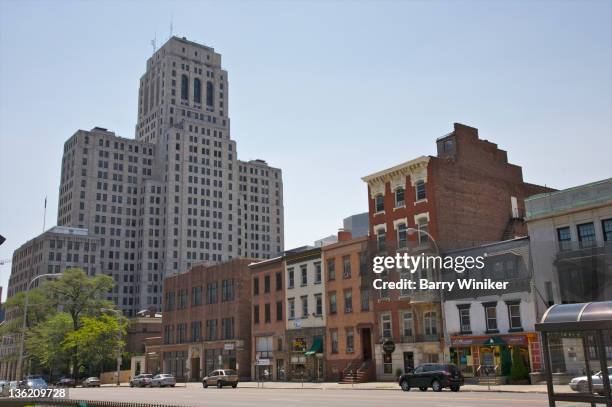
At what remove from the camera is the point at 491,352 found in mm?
44312

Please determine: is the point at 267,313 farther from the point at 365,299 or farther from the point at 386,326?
the point at 386,326

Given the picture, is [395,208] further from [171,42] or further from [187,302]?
[171,42]

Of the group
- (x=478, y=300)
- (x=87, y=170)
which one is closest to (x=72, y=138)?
(x=87, y=170)

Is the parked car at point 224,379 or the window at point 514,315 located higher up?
the window at point 514,315

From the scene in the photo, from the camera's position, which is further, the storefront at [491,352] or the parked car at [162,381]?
the parked car at [162,381]

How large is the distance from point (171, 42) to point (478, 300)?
567 ft

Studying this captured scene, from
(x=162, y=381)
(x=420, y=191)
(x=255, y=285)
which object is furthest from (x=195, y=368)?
(x=420, y=191)

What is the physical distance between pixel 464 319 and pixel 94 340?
175 ft

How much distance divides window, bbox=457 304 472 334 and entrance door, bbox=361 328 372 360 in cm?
1082

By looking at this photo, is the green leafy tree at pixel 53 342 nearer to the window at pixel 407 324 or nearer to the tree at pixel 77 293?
the tree at pixel 77 293

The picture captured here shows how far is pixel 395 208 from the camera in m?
55.4

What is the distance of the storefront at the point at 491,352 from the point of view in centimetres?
4169

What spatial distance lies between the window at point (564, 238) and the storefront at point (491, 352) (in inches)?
244

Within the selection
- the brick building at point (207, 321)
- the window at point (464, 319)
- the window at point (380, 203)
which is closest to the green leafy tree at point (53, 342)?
the brick building at point (207, 321)
